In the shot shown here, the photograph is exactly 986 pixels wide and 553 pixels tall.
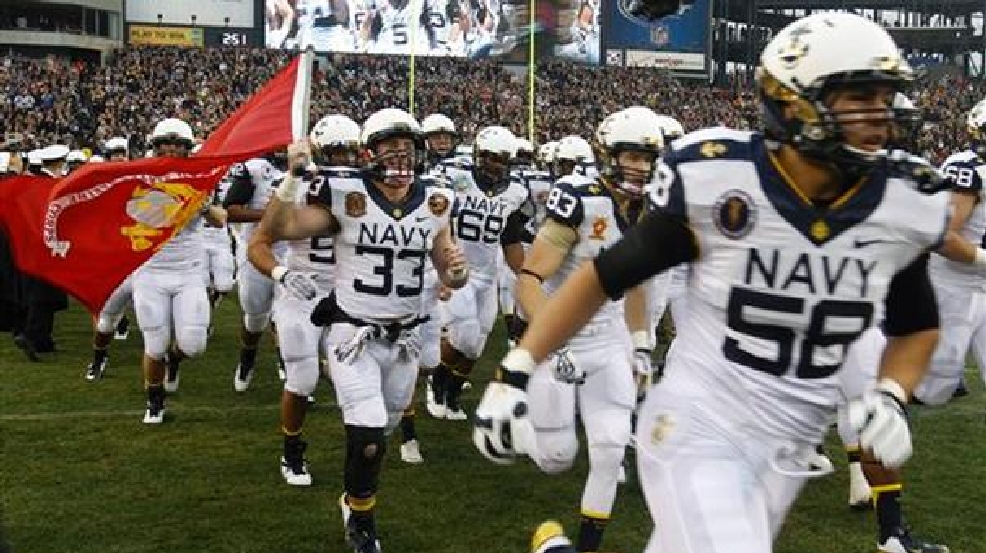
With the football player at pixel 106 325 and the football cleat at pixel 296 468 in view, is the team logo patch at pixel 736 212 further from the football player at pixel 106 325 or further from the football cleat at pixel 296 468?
the football player at pixel 106 325

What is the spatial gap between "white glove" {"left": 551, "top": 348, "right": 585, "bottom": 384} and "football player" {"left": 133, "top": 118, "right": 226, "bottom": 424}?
3951 millimetres

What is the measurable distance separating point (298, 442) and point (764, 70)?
455cm

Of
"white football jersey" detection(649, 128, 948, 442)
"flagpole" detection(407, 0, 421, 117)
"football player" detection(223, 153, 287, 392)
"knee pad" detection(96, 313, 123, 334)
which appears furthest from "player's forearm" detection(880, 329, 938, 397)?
"flagpole" detection(407, 0, 421, 117)

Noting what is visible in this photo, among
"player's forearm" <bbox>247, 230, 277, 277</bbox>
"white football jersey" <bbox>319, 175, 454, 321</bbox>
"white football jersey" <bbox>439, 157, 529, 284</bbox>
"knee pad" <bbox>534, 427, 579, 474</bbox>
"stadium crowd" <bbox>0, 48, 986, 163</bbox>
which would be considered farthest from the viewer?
"stadium crowd" <bbox>0, 48, 986, 163</bbox>

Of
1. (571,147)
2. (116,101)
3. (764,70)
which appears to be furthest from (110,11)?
(764,70)

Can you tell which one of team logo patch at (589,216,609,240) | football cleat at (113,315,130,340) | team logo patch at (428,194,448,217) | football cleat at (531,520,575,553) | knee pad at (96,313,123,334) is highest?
team logo patch at (428,194,448,217)

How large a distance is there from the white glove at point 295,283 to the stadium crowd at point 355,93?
77.2 feet

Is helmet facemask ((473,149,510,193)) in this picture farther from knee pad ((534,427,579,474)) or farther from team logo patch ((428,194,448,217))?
knee pad ((534,427,579,474))

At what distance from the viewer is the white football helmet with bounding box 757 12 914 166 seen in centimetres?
299

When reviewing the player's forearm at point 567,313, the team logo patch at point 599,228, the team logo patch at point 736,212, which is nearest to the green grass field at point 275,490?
the team logo patch at point 599,228

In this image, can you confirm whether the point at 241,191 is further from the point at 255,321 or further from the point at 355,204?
the point at 355,204

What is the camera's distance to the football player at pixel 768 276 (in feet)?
9.96

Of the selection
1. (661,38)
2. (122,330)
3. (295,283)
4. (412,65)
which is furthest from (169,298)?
(661,38)

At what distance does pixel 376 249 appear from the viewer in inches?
239
